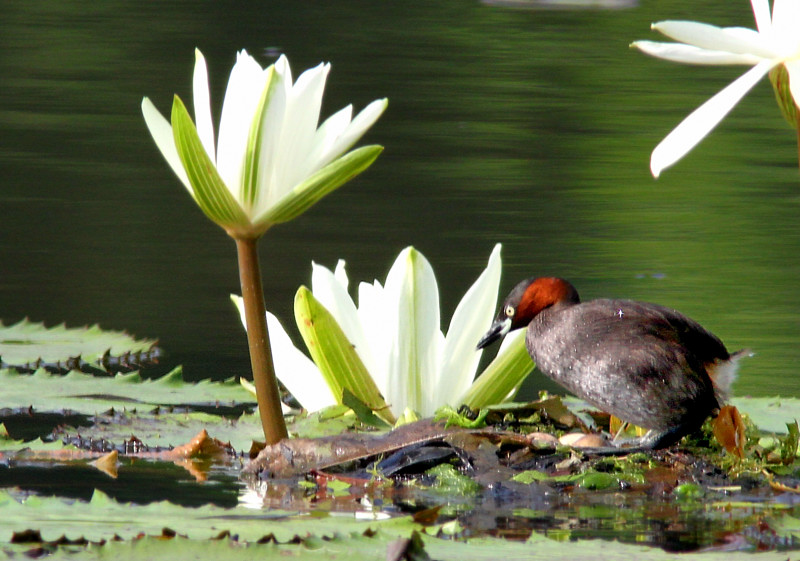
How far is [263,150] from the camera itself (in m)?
2.49

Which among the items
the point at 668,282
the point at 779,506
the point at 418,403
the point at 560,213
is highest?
the point at 560,213

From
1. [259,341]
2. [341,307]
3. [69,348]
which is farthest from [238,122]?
[69,348]

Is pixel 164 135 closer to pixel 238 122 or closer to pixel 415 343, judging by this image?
pixel 238 122

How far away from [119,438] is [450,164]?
15.9ft

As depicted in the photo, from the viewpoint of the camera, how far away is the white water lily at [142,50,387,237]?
2.46 meters

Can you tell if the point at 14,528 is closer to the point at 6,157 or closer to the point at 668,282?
the point at 668,282

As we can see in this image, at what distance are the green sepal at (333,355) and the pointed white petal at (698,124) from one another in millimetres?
1019

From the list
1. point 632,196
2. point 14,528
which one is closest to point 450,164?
point 632,196

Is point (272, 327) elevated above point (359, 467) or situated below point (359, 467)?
above

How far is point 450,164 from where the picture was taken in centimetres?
760

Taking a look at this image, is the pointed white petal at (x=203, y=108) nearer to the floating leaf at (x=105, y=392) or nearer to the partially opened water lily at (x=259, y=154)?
the partially opened water lily at (x=259, y=154)

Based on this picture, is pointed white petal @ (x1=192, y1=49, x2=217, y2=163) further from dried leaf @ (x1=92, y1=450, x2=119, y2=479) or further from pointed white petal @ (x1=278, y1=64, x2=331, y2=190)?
dried leaf @ (x1=92, y1=450, x2=119, y2=479)

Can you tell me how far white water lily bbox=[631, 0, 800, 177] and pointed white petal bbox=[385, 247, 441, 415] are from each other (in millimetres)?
894

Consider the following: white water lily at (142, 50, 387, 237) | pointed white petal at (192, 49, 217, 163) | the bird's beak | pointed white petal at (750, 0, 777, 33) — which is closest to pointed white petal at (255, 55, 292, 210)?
white water lily at (142, 50, 387, 237)
